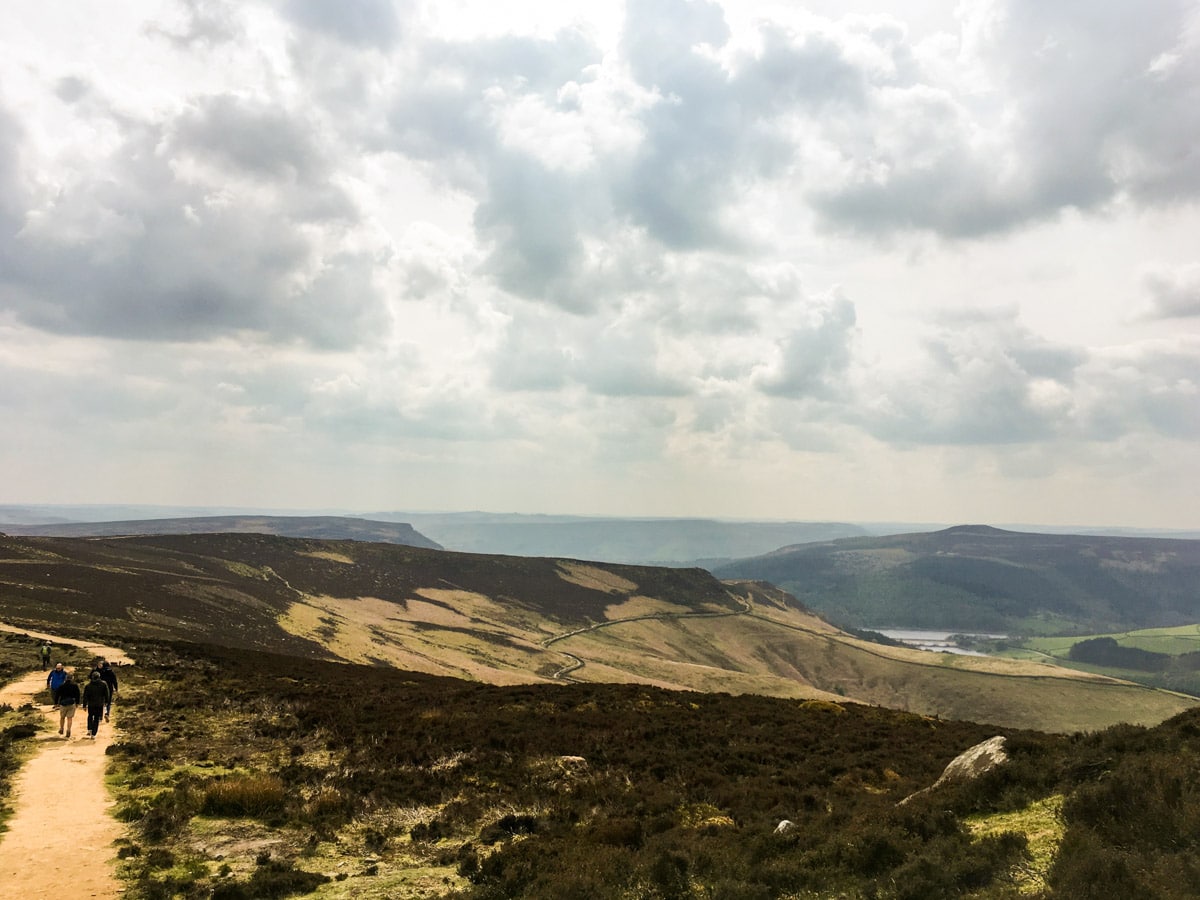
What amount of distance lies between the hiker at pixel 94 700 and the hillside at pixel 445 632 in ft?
144

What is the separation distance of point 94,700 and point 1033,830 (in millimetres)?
32144

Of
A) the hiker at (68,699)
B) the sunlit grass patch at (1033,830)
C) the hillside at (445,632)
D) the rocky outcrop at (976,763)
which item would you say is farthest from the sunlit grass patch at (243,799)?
the hillside at (445,632)

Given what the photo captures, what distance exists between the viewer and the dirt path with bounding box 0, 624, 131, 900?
13.7 meters

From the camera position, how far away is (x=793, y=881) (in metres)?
12.8

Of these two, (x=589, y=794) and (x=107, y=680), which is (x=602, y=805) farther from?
(x=107, y=680)

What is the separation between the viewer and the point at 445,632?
136250 millimetres

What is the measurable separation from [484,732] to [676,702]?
17171 millimetres

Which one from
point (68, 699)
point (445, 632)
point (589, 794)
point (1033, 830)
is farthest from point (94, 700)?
point (445, 632)

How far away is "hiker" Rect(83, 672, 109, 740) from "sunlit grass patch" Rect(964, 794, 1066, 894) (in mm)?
30909

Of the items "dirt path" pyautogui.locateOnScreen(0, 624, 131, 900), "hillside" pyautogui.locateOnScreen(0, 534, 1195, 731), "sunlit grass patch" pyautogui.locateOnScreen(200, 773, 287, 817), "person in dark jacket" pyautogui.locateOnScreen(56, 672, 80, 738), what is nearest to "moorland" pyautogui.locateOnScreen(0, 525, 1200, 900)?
"sunlit grass patch" pyautogui.locateOnScreen(200, 773, 287, 817)

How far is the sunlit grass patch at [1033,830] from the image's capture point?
11.3 m

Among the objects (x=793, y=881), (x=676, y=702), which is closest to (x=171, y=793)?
(x=793, y=881)

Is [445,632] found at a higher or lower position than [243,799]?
lower

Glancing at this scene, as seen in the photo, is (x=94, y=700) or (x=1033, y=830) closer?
(x=1033, y=830)
